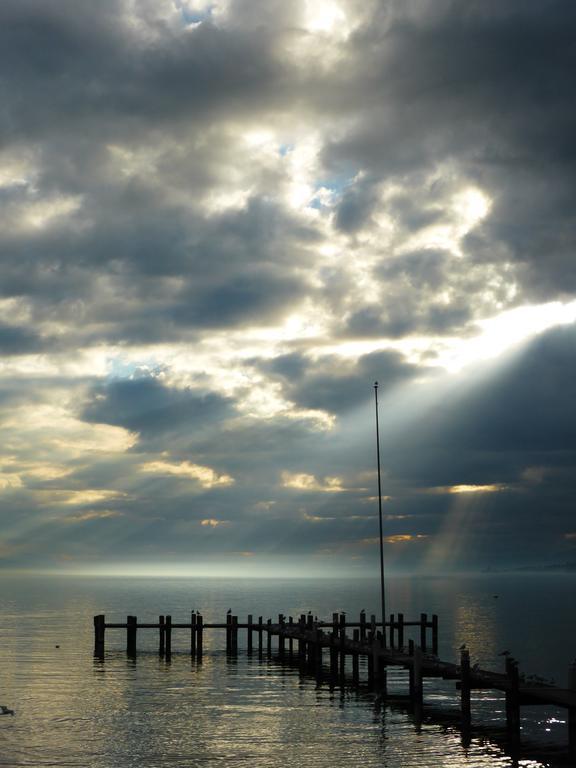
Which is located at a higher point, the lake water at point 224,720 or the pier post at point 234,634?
the pier post at point 234,634

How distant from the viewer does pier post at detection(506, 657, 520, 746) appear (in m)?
34.4

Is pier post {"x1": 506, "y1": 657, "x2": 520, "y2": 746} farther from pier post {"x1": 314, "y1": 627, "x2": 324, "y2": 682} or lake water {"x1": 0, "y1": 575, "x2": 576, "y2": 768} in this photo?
pier post {"x1": 314, "y1": 627, "x2": 324, "y2": 682}

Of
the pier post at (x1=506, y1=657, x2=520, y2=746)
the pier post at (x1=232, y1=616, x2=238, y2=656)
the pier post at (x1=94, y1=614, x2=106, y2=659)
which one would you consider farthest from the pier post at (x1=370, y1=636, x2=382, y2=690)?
the pier post at (x1=94, y1=614, x2=106, y2=659)

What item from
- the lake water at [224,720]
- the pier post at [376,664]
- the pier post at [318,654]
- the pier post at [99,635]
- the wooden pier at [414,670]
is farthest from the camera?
the pier post at [99,635]

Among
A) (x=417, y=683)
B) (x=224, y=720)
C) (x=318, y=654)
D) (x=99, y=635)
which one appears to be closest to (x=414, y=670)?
(x=417, y=683)

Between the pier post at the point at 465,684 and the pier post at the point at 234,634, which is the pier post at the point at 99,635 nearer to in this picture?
the pier post at the point at 234,634

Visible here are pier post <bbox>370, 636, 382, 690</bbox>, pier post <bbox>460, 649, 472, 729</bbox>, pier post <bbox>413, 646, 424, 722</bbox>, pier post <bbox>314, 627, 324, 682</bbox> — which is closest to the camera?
pier post <bbox>460, 649, 472, 729</bbox>

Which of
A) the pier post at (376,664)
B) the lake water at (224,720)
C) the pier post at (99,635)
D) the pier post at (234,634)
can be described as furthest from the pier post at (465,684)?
the pier post at (99,635)

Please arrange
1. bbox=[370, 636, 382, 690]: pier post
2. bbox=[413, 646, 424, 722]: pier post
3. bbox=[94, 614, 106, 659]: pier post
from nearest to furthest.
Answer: bbox=[413, 646, 424, 722]: pier post
bbox=[370, 636, 382, 690]: pier post
bbox=[94, 614, 106, 659]: pier post

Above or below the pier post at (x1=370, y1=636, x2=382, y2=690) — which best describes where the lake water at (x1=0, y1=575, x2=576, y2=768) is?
below

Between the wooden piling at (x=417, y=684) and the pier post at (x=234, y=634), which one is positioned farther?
the pier post at (x=234, y=634)

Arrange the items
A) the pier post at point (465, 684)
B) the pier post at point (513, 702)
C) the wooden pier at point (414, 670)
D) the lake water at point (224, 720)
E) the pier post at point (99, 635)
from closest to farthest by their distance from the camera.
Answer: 1. the lake water at point (224, 720)
2. the wooden pier at point (414, 670)
3. the pier post at point (513, 702)
4. the pier post at point (465, 684)
5. the pier post at point (99, 635)

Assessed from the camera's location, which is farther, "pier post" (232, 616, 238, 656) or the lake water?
"pier post" (232, 616, 238, 656)

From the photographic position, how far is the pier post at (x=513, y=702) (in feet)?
113
